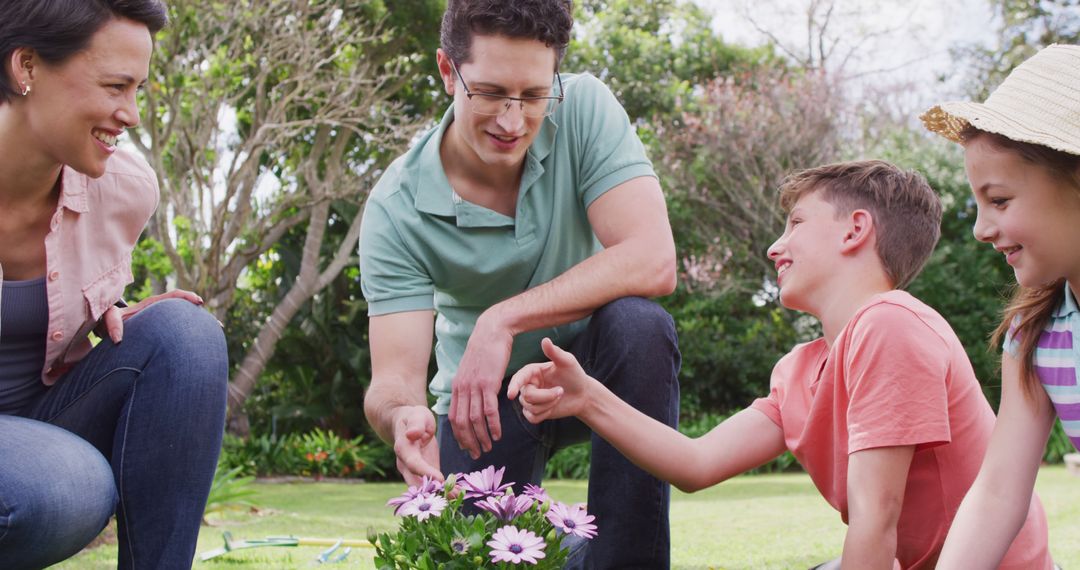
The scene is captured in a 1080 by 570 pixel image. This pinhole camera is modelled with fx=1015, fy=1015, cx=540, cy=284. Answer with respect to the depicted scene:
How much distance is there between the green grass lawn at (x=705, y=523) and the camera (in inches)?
176

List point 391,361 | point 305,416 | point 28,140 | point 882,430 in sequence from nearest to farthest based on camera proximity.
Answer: point 882,430
point 28,140
point 391,361
point 305,416

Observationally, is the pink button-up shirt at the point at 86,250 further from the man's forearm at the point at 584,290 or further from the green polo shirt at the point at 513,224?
the man's forearm at the point at 584,290

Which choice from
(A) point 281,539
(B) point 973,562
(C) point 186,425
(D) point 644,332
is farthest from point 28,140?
(A) point 281,539

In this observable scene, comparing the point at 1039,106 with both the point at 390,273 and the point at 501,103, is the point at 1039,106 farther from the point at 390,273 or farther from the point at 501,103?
the point at 390,273

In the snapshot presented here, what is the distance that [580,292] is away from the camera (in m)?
2.71

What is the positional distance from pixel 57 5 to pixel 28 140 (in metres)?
0.34

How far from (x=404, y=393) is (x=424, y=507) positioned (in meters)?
0.97

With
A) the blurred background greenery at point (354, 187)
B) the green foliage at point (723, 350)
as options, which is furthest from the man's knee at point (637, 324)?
the green foliage at point (723, 350)

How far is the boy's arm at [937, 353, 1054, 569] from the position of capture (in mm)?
2100

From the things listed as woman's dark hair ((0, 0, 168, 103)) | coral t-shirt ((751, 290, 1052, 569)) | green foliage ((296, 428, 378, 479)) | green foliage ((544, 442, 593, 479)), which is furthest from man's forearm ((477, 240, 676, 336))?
green foliage ((296, 428, 378, 479))

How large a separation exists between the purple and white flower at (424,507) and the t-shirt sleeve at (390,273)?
123 cm

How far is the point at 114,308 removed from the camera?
2482mm

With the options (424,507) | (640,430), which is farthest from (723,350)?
(424,507)

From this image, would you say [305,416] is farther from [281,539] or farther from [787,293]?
[787,293]
